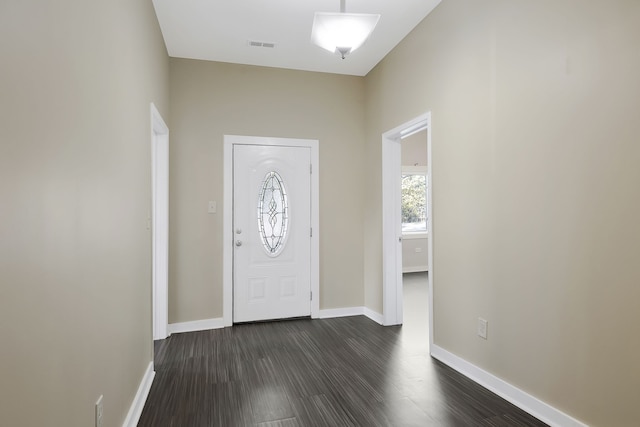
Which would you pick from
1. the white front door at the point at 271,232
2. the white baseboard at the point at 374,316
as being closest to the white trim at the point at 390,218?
the white baseboard at the point at 374,316

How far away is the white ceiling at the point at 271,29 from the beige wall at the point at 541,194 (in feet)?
1.21

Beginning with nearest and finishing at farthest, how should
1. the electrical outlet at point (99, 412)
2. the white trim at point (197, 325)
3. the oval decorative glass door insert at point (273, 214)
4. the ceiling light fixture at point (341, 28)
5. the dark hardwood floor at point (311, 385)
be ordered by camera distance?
1. the electrical outlet at point (99, 412)
2. the dark hardwood floor at point (311, 385)
3. the ceiling light fixture at point (341, 28)
4. the white trim at point (197, 325)
5. the oval decorative glass door insert at point (273, 214)

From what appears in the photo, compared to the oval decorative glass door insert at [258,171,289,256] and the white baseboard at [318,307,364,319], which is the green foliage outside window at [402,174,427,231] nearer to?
the white baseboard at [318,307,364,319]

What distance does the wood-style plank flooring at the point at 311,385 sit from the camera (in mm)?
2201

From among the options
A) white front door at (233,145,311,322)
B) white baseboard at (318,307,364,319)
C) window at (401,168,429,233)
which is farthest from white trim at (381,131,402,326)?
window at (401,168,429,233)

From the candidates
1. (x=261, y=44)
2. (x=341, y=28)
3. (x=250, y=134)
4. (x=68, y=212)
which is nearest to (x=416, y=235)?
(x=250, y=134)

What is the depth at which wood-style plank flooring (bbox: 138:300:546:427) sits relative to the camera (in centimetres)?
220

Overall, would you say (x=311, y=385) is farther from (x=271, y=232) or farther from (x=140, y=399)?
(x=271, y=232)

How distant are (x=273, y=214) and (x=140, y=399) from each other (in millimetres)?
2302

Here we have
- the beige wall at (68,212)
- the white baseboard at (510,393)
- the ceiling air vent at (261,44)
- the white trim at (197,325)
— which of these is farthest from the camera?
the white trim at (197,325)

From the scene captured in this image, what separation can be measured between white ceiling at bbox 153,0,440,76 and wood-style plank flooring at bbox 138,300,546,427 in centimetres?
287

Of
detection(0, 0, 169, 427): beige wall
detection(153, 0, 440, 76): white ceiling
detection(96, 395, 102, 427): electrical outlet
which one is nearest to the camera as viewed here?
detection(0, 0, 169, 427): beige wall

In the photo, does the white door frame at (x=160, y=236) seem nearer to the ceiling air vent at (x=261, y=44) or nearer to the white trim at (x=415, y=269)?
the ceiling air vent at (x=261, y=44)

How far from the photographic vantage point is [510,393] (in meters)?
2.36
